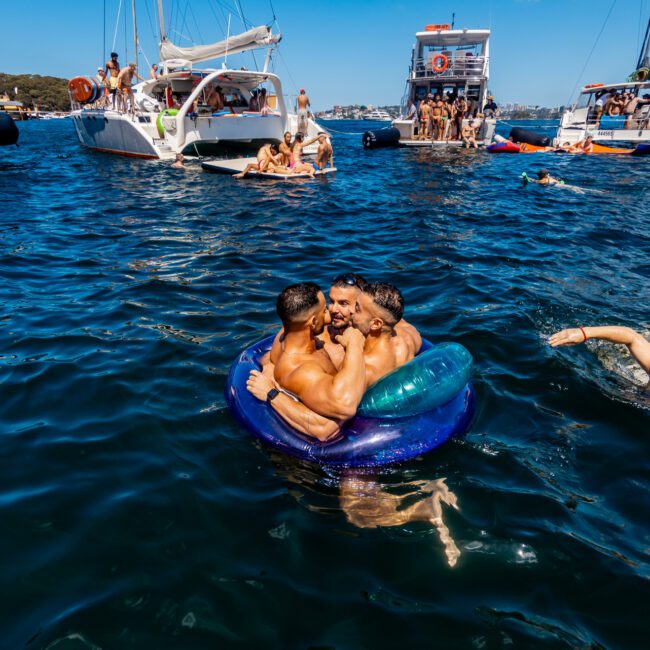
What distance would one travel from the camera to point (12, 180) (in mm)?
16031

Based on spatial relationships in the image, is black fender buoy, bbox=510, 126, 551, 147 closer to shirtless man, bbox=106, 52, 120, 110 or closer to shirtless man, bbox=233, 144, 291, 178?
shirtless man, bbox=233, 144, 291, 178

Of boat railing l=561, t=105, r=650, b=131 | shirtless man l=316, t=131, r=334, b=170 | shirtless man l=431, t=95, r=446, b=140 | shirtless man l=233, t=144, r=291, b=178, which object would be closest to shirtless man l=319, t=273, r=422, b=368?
shirtless man l=233, t=144, r=291, b=178

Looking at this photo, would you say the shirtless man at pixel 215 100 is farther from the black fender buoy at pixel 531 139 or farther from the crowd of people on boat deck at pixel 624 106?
the crowd of people on boat deck at pixel 624 106

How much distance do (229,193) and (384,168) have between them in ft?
28.2

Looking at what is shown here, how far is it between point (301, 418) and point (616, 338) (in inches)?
111

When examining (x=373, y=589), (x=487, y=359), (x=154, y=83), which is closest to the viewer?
(x=373, y=589)

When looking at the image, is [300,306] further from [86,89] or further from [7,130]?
[86,89]

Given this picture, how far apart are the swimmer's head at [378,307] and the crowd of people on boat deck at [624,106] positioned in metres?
28.4

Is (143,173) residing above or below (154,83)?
below

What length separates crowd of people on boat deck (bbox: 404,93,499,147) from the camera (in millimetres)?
26516

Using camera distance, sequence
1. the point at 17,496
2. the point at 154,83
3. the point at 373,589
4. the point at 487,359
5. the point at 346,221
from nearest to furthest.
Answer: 1. the point at 373,589
2. the point at 17,496
3. the point at 487,359
4. the point at 346,221
5. the point at 154,83

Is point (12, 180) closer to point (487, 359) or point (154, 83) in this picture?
point (154, 83)

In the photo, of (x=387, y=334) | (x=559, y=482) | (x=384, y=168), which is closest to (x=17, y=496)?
(x=387, y=334)

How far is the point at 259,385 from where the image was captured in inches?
142
